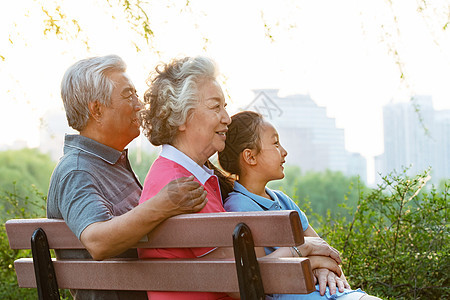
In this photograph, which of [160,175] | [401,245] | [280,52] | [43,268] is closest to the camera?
[160,175]

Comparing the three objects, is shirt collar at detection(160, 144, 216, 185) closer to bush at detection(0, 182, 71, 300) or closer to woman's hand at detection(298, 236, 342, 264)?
woman's hand at detection(298, 236, 342, 264)

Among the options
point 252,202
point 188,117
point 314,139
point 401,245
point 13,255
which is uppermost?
point 188,117

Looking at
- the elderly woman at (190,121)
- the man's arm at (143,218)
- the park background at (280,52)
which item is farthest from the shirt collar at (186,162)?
the park background at (280,52)

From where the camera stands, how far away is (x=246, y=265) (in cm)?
191

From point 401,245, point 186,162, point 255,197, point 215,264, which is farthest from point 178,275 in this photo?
point 401,245

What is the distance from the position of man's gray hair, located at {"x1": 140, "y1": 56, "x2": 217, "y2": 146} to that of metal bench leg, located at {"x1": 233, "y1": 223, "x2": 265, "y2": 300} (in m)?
0.60

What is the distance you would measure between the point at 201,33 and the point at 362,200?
1.66 m

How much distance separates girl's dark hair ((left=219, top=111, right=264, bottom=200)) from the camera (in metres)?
2.71

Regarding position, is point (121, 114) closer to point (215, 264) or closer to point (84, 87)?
point (84, 87)

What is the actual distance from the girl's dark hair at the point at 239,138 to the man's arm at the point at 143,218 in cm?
69

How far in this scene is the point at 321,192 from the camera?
94.9 ft

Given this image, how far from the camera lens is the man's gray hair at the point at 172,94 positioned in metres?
2.33

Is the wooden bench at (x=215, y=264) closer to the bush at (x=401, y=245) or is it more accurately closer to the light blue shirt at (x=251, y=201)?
the light blue shirt at (x=251, y=201)

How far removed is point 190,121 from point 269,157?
1.61 feet
